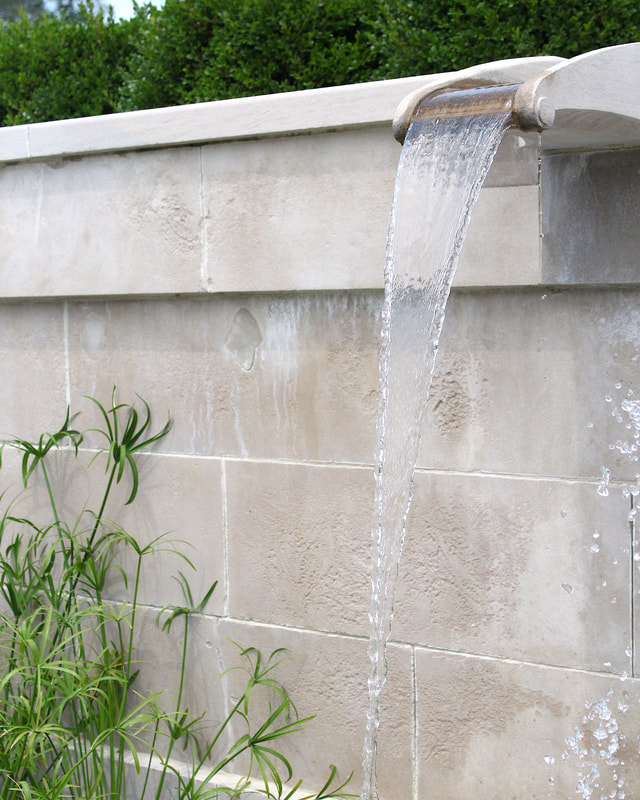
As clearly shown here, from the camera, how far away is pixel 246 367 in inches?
124

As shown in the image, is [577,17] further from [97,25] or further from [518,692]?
[97,25]

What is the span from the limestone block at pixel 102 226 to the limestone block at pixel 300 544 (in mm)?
734

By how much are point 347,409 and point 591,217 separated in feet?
3.13

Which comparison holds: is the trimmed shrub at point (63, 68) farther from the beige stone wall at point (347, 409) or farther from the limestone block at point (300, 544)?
the limestone block at point (300, 544)

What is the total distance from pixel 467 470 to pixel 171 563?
1168 millimetres

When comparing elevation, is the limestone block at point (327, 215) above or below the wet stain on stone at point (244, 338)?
above

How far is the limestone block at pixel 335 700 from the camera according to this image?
116 inches

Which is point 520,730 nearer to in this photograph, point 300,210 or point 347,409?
point 347,409

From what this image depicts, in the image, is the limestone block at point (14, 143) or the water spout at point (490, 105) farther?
the limestone block at point (14, 143)

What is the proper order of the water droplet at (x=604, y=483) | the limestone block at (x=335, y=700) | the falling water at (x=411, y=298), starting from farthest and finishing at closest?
the limestone block at (x=335, y=700), the water droplet at (x=604, y=483), the falling water at (x=411, y=298)

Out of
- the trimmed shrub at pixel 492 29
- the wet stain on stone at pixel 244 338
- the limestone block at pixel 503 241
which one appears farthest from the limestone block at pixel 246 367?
the trimmed shrub at pixel 492 29

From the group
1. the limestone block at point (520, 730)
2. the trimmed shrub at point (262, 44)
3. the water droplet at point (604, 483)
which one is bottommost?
the limestone block at point (520, 730)

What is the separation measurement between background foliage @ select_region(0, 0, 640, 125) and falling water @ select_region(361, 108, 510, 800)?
178 centimetres

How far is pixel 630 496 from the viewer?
2582 millimetres
